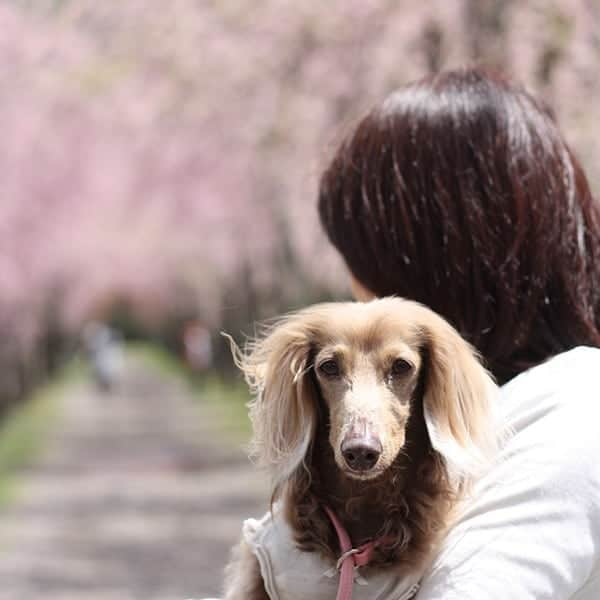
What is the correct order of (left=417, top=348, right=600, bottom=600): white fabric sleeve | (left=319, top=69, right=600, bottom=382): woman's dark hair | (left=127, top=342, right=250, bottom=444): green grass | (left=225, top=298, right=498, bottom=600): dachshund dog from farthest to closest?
(left=127, top=342, right=250, bottom=444): green grass, (left=319, top=69, right=600, bottom=382): woman's dark hair, (left=225, top=298, right=498, bottom=600): dachshund dog, (left=417, top=348, right=600, bottom=600): white fabric sleeve

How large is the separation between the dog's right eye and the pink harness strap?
0.19 m

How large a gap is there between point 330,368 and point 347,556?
248mm

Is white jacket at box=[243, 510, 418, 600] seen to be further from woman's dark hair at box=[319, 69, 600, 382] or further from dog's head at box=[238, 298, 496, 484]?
woman's dark hair at box=[319, 69, 600, 382]

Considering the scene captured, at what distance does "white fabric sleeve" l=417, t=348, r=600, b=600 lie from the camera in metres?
1.67

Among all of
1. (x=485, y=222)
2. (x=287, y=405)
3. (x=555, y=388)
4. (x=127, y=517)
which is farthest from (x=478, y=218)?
(x=127, y=517)

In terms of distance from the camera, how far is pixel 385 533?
184 cm

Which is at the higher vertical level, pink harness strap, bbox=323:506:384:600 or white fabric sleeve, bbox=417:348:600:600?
white fabric sleeve, bbox=417:348:600:600

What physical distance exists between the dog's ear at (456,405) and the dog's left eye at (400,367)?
4cm

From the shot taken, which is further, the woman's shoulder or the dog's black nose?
the woman's shoulder

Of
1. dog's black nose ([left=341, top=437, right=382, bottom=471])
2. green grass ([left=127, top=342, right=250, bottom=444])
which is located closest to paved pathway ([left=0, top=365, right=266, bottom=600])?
green grass ([left=127, top=342, right=250, bottom=444])

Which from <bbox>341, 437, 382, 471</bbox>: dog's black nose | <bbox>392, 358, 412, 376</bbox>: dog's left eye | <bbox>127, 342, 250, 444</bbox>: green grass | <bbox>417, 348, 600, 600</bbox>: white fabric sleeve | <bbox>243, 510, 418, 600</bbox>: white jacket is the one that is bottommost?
<bbox>127, 342, 250, 444</bbox>: green grass

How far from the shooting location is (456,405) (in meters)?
1.79

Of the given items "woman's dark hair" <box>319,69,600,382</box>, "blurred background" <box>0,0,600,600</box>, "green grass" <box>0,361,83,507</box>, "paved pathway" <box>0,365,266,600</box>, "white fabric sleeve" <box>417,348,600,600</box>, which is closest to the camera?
"white fabric sleeve" <box>417,348,600,600</box>

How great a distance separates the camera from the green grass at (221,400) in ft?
70.0
